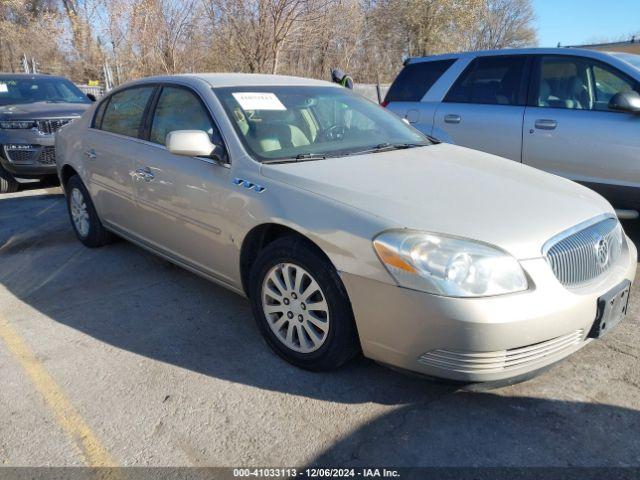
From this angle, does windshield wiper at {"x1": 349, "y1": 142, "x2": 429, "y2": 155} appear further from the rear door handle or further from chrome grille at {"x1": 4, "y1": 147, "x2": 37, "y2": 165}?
chrome grille at {"x1": 4, "y1": 147, "x2": 37, "y2": 165}

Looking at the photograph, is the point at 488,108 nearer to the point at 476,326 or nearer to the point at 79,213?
the point at 476,326

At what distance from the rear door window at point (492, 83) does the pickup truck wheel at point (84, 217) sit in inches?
152

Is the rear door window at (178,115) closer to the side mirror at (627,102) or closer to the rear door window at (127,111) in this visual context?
the rear door window at (127,111)

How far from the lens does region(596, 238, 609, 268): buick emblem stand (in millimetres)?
2660

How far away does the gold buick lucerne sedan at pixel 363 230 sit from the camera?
2.33 metres

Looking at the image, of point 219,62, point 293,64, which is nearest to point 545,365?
point 219,62

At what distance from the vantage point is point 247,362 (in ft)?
10.0

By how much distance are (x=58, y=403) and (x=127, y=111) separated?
2.52 meters

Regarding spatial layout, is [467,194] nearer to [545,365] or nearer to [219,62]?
[545,365]

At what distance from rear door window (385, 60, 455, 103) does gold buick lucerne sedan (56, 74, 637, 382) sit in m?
2.31

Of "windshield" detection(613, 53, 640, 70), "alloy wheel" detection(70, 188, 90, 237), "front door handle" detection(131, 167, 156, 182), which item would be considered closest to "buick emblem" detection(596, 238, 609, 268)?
"front door handle" detection(131, 167, 156, 182)

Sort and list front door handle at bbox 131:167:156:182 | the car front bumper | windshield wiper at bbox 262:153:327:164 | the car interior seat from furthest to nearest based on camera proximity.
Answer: front door handle at bbox 131:167:156:182 < the car interior seat < windshield wiper at bbox 262:153:327:164 < the car front bumper

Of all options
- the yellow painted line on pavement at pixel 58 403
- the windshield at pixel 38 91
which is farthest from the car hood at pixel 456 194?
the windshield at pixel 38 91

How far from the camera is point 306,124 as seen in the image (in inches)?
140
